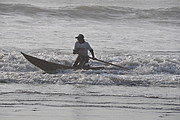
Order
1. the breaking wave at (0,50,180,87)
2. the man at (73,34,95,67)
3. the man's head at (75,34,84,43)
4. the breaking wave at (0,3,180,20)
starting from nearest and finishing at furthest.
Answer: the breaking wave at (0,50,180,87), the man's head at (75,34,84,43), the man at (73,34,95,67), the breaking wave at (0,3,180,20)

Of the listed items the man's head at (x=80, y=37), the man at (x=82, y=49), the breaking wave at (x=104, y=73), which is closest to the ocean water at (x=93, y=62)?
the breaking wave at (x=104, y=73)

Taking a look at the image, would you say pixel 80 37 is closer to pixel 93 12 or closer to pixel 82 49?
pixel 82 49

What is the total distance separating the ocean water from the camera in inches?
344

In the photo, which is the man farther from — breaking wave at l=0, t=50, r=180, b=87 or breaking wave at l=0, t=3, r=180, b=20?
breaking wave at l=0, t=3, r=180, b=20

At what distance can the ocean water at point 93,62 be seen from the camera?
8.74 m

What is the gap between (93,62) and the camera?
53.1ft

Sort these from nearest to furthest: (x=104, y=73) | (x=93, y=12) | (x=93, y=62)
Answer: (x=104, y=73), (x=93, y=62), (x=93, y=12)

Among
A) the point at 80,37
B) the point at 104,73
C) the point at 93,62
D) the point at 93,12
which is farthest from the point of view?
the point at 93,12

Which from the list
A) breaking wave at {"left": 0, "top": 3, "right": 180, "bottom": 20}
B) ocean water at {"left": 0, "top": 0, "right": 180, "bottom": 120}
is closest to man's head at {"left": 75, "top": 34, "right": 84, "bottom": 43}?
ocean water at {"left": 0, "top": 0, "right": 180, "bottom": 120}

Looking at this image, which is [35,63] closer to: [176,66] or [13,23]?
[176,66]

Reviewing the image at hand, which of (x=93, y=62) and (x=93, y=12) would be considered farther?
(x=93, y=12)

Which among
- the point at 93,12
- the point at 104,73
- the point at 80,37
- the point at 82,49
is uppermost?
the point at 93,12

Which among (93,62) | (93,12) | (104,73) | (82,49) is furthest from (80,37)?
(93,12)

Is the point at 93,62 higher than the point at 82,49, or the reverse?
the point at 82,49
